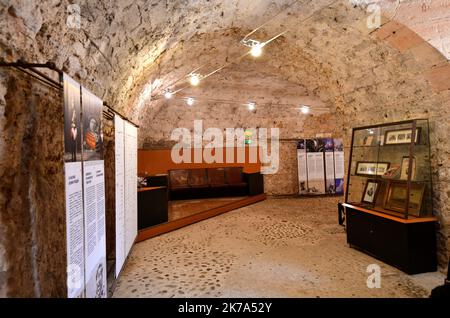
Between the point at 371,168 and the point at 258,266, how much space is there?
227 cm

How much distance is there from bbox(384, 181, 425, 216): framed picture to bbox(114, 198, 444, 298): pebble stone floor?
744 millimetres

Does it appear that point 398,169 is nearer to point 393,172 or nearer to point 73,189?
point 393,172

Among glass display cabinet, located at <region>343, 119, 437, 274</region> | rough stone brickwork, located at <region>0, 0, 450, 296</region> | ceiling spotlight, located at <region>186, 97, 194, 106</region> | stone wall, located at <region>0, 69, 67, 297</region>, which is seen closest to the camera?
stone wall, located at <region>0, 69, 67, 297</region>

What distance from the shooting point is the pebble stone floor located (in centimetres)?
276

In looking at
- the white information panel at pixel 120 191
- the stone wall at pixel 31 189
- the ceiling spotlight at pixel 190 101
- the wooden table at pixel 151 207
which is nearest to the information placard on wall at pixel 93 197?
the stone wall at pixel 31 189

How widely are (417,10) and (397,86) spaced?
103cm

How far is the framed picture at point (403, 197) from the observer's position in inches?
131

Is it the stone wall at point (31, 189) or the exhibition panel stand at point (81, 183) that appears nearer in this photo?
the stone wall at point (31, 189)

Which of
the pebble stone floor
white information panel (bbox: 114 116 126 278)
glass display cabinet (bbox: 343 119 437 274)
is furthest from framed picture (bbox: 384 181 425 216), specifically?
white information panel (bbox: 114 116 126 278)

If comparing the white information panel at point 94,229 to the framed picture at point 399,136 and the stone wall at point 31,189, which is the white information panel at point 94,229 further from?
the framed picture at point 399,136

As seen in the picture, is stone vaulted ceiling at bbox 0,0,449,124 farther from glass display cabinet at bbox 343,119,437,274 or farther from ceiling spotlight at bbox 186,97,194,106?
ceiling spotlight at bbox 186,97,194,106

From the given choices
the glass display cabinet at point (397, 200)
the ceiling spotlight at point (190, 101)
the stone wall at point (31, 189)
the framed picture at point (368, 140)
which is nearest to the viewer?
the stone wall at point (31, 189)

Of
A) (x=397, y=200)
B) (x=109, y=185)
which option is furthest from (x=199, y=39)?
(x=397, y=200)
